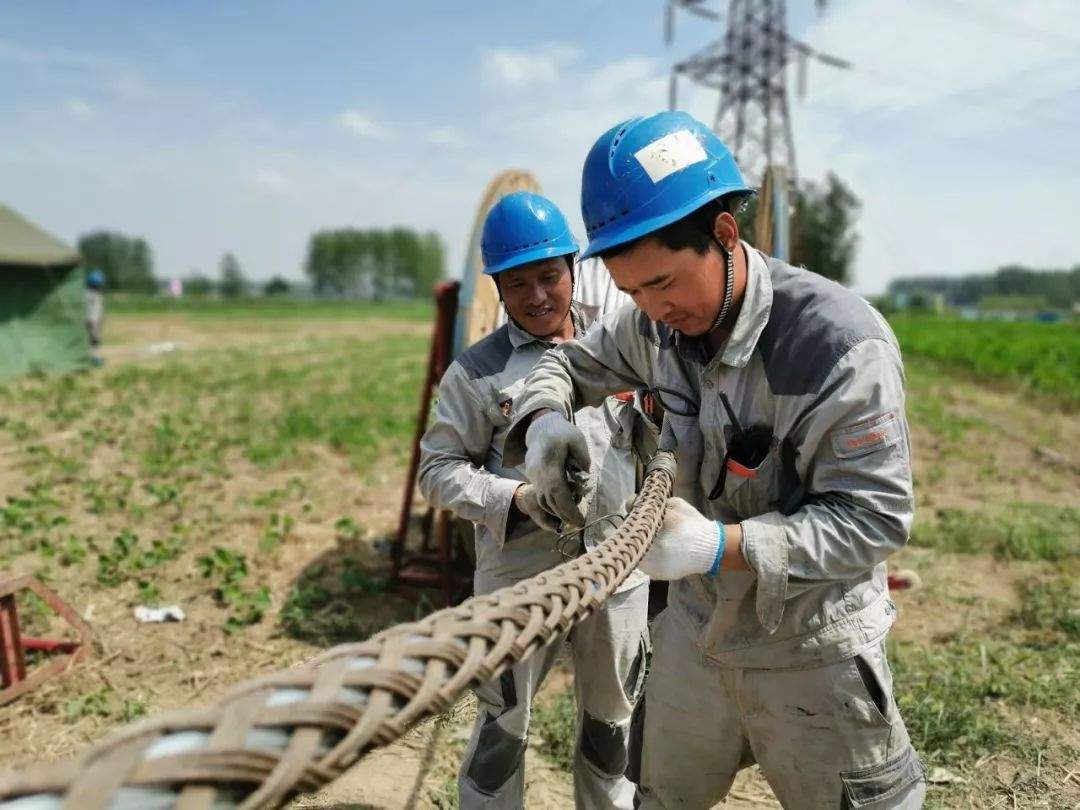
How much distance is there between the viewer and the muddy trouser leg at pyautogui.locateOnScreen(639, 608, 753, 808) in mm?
1940

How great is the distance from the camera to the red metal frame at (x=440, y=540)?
14.1ft

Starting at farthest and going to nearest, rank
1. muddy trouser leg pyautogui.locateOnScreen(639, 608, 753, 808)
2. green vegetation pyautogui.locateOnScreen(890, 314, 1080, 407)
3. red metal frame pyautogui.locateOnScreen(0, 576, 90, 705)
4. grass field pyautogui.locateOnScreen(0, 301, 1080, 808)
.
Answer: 1. green vegetation pyautogui.locateOnScreen(890, 314, 1080, 407)
2. red metal frame pyautogui.locateOnScreen(0, 576, 90, 705)
3. grass field pyautogui.locateOnScreen(0, 301, 1080, 808)
4. muddy trouser leg pyautogui.locateOnScreen(639, 608, 753, 808)

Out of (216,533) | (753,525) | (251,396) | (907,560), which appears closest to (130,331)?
(251,396)

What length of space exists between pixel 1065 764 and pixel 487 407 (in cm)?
259

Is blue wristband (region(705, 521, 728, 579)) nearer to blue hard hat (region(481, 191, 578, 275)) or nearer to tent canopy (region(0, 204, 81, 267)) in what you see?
blue hard hat (region(481, 191, 578, 275))

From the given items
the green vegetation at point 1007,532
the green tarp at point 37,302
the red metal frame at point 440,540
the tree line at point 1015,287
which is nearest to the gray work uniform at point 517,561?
the red metal frame at point 440,540

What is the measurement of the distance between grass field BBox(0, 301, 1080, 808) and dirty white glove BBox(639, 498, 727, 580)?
179cm

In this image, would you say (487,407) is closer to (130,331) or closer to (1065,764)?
(1065,764)

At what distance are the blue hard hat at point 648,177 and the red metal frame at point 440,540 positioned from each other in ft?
8.47

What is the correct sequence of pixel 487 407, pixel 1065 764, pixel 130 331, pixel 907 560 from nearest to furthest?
1. pixel 487 407
2. pixel 1065 764
3. pixel 907 560
4. pixel 130 331

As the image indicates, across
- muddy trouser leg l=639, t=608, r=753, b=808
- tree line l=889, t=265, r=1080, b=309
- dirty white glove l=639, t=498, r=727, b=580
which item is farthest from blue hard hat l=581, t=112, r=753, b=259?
tree line l=889, t=265, r=1080, b=309

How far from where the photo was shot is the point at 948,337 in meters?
25.9

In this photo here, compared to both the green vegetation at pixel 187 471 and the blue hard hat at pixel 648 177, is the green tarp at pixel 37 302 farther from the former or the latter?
the blue hard hat at pixel 648 177

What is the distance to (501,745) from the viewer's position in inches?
98.1
